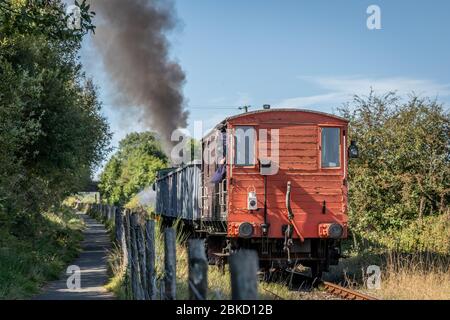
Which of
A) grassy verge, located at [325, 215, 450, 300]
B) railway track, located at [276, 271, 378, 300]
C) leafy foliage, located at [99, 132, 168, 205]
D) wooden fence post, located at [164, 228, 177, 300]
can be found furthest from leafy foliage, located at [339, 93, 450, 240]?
leafy foliage, located at [99, 132, 168, 205]

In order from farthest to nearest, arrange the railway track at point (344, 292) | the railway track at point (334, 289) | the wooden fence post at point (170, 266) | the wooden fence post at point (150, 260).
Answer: the railway track at point (334, 289) < the railway track at point (344, 292) < the wooden fence post at point (150, 260) < the wooden fence post at point (170, 266)

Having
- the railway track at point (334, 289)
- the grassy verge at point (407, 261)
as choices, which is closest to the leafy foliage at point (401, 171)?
the grassy verge at point (407, 261)

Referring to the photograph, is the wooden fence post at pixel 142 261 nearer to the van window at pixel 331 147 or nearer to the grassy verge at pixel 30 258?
the grassy verge at pixel 30 258

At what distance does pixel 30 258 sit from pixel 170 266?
392 inches

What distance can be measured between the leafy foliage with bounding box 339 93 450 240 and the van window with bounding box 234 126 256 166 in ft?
24.8

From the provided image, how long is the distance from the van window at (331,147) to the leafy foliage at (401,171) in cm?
612

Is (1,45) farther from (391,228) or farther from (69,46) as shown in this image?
(391,228)

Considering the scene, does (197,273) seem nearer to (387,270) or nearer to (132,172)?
(387,270)

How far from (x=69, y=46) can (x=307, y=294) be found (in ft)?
58.8

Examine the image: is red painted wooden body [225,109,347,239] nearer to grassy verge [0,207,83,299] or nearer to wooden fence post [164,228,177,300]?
grassy verge [0,207,83,299]

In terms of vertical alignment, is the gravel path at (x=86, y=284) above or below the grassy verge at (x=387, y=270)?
below

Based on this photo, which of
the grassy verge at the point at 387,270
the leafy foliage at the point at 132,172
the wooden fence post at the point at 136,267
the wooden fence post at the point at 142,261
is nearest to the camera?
the wooden fence post at the point at 142,261

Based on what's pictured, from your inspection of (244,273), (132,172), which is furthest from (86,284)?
(132,172)

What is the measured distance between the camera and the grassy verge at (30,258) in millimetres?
13191
